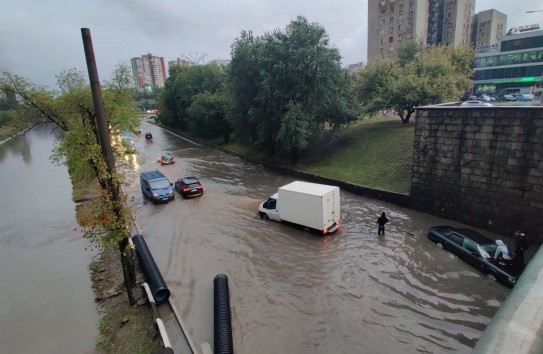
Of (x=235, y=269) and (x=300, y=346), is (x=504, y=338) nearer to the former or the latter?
(x=300, y=346)

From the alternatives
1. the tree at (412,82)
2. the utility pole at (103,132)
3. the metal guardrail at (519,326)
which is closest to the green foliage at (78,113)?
the utility pole at (103,132)

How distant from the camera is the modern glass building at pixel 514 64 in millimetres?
60125

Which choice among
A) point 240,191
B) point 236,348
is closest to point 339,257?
point 236,348

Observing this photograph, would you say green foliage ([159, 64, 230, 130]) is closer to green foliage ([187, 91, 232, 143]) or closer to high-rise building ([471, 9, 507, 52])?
green foliage ([187, 91, 232, 143])

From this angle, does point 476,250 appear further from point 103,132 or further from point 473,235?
point 103,132

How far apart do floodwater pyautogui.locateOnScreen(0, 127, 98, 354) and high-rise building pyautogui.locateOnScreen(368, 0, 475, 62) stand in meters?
70.4

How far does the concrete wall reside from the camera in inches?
549

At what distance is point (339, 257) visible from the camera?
13750 millimetres

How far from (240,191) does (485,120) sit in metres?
16.5

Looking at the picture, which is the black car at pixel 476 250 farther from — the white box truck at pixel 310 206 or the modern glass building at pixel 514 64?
the modern glass building at pixel 514 64

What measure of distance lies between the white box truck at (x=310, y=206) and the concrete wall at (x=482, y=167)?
6356 mm

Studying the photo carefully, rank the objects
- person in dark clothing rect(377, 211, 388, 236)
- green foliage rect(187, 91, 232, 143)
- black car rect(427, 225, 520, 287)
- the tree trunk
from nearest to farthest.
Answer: black car rect(427, 225, 520, 287)
person in dark clothing rect(377, 211, 388, 236)
the tree trunk
green foliage rect(187, 91, 232, 143)

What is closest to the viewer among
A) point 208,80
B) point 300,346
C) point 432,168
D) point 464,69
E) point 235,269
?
point 300,346

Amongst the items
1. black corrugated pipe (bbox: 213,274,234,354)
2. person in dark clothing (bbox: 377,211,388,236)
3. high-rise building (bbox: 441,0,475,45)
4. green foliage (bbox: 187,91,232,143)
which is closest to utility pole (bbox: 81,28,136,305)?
black corrugated pipe (bbox: 213,274,234,354)
